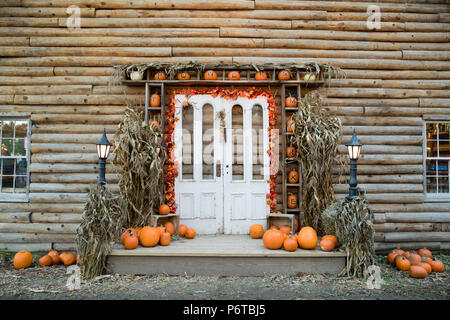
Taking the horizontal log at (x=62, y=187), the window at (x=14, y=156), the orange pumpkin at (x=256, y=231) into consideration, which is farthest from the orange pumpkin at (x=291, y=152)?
the window at (x=14, y=156)

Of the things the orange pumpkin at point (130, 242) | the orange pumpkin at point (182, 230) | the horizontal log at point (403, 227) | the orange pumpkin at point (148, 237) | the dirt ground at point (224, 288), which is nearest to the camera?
the dirt ground at point (224, 288)

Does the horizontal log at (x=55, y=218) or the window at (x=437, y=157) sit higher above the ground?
the window at (x=437, y=157)

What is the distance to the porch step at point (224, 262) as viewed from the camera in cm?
437

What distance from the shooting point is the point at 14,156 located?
585 centimetres

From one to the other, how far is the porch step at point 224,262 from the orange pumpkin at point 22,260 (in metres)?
1.84

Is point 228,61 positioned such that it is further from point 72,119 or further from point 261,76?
point 72,119

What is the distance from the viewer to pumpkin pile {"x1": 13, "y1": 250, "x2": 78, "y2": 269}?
5023mm

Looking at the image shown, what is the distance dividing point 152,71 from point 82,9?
194cm

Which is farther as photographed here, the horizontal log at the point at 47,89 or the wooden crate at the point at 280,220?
the horizontal log at the point at 47,89

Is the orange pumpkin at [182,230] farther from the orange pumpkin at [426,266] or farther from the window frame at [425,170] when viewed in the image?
the window frame at [425,170]

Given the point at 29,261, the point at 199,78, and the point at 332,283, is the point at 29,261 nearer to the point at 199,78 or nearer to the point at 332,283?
the point at 199,78

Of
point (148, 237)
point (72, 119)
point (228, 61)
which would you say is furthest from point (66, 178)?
point (228, 61)

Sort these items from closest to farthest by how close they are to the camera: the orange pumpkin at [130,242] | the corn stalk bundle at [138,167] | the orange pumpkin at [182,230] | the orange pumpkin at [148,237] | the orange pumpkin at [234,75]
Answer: the orange pumpkin at [130,242]
the orange pumpkin at [148,237]
the corn stalk bundle at [138,167]
the orange pumpkin at [182,230]
the orange pumpkin at [234,75]
